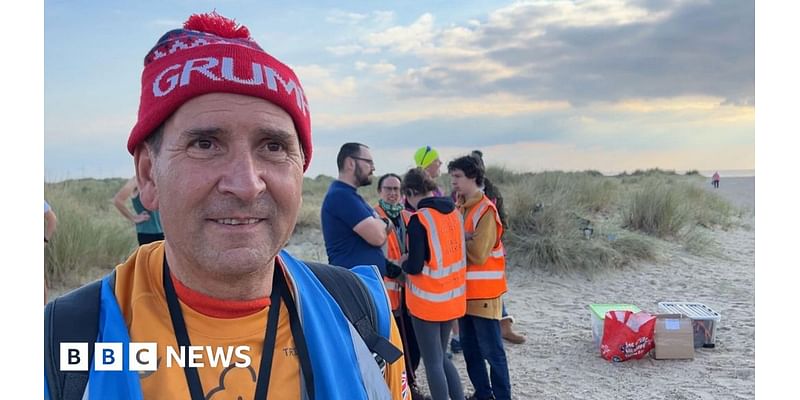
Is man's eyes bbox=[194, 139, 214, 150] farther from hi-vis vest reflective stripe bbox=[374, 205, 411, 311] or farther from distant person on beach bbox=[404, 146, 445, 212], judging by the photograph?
distant person on beach bbox=[404, 146, 445, 212]

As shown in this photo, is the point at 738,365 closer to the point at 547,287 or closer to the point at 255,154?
the point at 547,287

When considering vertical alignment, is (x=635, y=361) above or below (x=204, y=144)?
below

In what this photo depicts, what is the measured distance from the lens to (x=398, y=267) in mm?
3816

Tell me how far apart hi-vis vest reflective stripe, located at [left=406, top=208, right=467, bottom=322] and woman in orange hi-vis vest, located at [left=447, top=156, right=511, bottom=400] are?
18cm

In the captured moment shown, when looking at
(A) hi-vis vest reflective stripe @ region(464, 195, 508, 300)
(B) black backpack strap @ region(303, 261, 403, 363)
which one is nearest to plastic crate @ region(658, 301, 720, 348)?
(A) hi-vis vest reflective stripe @ region(464, 195, 508, 300)

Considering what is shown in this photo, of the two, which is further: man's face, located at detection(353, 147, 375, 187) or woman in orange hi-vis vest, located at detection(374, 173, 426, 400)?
woman in orange hi-vis vest, located at detection(374, 173, 426, 400)

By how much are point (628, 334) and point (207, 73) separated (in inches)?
176

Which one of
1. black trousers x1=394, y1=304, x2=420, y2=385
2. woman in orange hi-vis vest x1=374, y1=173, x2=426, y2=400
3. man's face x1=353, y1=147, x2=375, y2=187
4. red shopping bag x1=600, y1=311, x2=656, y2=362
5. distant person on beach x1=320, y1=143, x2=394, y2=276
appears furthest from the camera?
red shopping bag x1=600, y1=311, x2=656, y2=362

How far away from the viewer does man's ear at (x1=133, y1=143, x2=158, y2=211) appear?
45.6 inches

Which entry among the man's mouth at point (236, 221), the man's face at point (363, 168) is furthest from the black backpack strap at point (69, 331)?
the man's face at point (363, 168)

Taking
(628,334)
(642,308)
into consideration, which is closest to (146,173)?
(628,334)

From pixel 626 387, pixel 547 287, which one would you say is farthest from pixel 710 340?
pixel 547 287

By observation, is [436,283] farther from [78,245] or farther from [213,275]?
[78,245]

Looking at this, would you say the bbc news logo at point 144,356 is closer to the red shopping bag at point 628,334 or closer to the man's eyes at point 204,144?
the man's eyes at point 204,144
